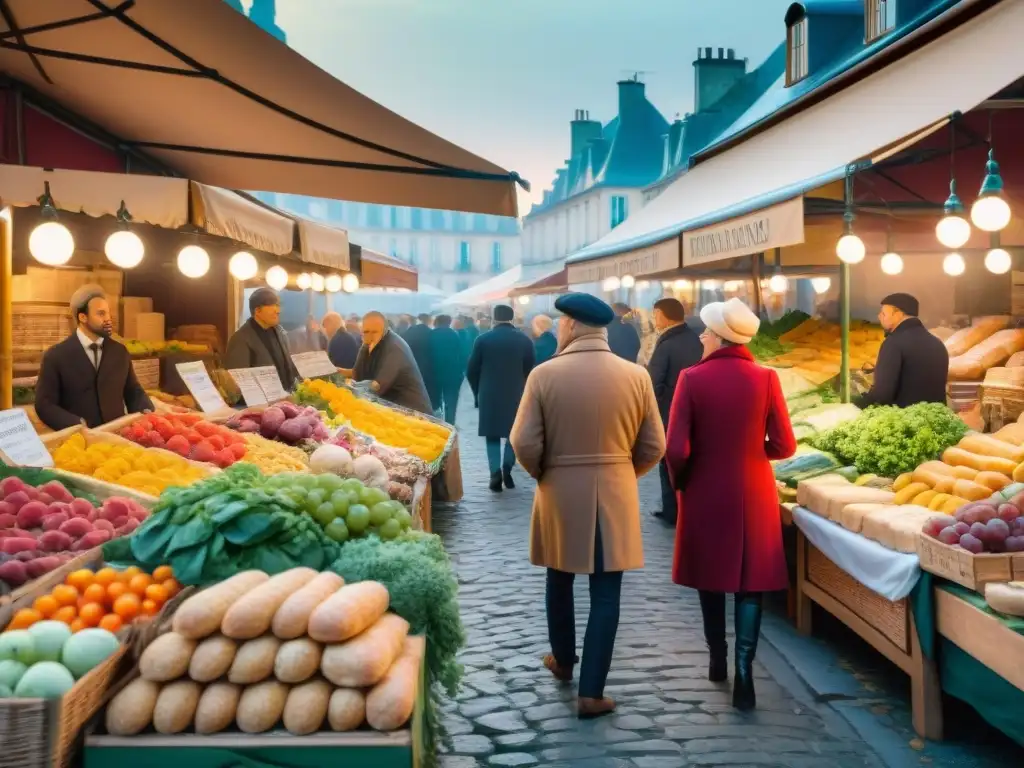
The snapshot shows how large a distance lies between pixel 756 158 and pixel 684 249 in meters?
2.64

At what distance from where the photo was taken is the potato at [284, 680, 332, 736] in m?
2.93

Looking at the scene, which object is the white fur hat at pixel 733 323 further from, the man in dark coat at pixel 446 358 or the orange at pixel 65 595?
the man in dark coat at pixel 446 358

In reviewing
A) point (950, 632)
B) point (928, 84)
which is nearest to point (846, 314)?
point (928, 84)

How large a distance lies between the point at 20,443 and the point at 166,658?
8.98 feet

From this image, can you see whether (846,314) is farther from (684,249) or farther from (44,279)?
(44,279)

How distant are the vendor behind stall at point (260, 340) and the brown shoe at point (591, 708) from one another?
5.14 m

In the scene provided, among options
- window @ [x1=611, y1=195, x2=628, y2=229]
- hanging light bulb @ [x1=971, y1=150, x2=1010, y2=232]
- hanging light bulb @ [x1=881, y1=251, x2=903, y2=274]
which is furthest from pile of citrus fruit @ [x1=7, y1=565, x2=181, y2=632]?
window @ [x1=611, y1=195, x2=628, y2=229]

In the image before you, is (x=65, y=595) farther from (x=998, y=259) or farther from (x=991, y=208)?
(x=998, y=259)

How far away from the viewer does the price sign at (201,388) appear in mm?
7887

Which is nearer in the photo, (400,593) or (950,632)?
(400,593)

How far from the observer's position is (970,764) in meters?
4.36

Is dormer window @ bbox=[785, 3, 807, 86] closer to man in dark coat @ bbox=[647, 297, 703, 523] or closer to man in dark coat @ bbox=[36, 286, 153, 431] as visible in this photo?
man in dark coat @ bbox=[647, 297, 703, 523]

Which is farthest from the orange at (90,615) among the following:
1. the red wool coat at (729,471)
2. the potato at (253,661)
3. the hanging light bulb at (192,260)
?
the hanging light bulb at (192,260)

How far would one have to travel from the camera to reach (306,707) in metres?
2.95
